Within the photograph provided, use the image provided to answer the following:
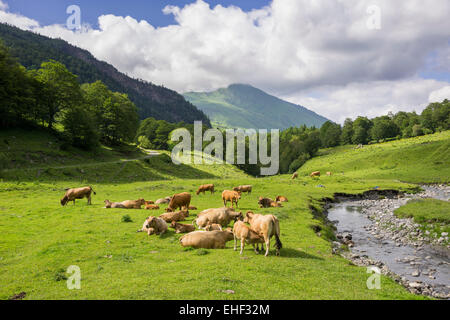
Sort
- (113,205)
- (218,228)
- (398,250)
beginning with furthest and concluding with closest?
(113,205) → (398,250) → (218,228)

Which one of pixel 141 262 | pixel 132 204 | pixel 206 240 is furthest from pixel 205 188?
pixel 141 262

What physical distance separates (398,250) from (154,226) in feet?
63.7

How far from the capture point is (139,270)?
36.5 feet

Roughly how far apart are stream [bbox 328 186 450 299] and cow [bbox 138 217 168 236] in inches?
515

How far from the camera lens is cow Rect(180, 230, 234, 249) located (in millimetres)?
14758

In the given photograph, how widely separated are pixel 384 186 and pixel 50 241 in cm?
6031

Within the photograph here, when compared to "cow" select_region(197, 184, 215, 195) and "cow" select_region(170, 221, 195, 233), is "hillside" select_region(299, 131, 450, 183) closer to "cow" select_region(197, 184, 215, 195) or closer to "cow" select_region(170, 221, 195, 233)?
"cow" select_region(197, 184, 215, 195)

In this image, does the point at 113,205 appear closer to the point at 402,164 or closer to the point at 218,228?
the point at 218,228

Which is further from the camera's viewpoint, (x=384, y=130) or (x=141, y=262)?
(x=384, y=130)

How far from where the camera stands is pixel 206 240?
1484 cm

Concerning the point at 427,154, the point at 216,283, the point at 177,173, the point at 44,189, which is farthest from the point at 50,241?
the point at 427,154

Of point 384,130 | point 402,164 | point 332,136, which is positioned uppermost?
point 384,130

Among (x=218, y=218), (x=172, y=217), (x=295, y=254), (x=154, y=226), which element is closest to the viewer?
(x=295, y=254)
